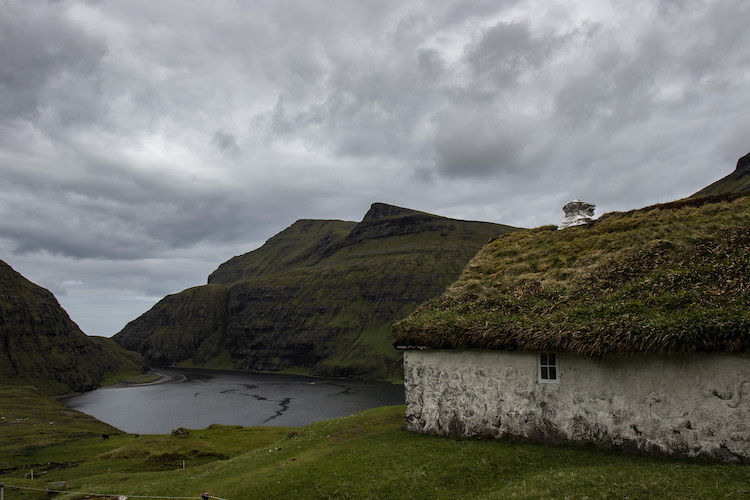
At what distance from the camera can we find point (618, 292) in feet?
64.9

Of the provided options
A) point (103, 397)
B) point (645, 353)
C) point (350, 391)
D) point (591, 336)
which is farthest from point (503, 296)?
point (103, 397)

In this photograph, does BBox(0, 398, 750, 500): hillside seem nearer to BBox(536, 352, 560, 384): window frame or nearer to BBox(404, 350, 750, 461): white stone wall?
BBox(404, 350, 750, 461): white stone wall

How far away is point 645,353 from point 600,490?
6.33 metres

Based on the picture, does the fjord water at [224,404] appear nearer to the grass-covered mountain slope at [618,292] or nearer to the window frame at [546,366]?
the grass-covered mountain slope at [618,292]

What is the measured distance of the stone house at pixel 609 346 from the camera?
15914 mm

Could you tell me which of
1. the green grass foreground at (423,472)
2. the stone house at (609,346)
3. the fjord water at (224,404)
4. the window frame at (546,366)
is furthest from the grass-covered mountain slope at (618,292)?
the fjord water at (224,404)

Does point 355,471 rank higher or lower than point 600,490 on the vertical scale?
lower

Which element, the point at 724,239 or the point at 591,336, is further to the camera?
the point at 724,239

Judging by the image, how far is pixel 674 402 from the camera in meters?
16.7

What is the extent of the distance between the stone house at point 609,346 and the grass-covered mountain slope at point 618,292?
0.21 feet

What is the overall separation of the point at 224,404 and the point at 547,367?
142356mm

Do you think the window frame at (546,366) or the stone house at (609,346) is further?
the window frame at (546,366)

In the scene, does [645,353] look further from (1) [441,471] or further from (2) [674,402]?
(1) [441,471]

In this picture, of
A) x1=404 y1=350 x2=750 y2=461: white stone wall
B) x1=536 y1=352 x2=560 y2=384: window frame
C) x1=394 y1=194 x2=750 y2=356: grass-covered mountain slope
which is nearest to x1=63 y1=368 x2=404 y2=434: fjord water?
x1=404 y1=350 x2=750 y2=461: white stone wall
